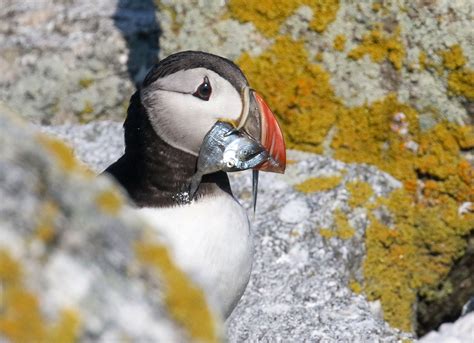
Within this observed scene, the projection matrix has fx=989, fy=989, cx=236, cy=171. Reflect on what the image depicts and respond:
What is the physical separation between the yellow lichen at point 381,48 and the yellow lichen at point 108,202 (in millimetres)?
3689

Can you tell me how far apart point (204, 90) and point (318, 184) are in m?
1.69

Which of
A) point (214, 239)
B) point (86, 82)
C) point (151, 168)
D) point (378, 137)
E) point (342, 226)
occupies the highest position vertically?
point (151, 168)

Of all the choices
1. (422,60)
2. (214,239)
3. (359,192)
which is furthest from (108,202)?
(422,60)

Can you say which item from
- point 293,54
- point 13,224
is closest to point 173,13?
point 293,54

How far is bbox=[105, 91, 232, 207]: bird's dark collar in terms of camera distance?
3.73 metres

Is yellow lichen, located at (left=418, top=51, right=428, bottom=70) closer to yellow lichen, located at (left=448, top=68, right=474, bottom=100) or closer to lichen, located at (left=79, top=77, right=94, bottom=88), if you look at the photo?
yellow lichen, located at (left=448, top=68, right=474, bottom=100)

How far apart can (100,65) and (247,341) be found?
96.2 inches

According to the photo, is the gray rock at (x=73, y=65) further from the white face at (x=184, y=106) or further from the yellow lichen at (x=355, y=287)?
the white face at (x=184, y=106)

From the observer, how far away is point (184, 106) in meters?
3.74

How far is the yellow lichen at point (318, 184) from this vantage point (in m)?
5.27

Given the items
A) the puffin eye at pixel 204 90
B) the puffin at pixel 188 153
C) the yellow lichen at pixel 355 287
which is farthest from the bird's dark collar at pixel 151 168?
the yellow lichen at pixel 355 287

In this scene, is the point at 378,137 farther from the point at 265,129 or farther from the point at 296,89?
the point at 265,129

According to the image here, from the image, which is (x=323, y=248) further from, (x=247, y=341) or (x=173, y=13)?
(x=173, y=13)

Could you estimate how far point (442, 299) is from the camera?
524cm
